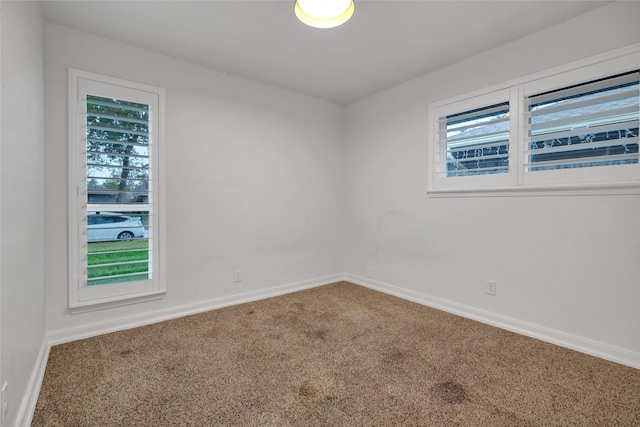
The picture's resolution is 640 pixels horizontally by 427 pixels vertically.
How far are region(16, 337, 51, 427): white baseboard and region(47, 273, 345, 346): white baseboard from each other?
252 millimetres

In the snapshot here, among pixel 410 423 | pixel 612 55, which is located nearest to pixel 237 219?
pixel 410 423

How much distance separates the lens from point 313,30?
2387 millimetres

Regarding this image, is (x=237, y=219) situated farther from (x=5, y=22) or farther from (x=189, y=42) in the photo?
(x=5, y=22)

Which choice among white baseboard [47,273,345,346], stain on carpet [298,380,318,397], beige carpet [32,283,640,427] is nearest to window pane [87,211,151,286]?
white baseboard [47,273,345,346]

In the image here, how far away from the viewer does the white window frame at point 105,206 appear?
2355 mm

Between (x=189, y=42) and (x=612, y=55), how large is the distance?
3.15 m

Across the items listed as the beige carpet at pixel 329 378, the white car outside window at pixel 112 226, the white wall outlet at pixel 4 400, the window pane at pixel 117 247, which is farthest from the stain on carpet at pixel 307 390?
the white car outside window at pixel 112 226

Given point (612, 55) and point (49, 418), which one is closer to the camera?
point (49, 418)

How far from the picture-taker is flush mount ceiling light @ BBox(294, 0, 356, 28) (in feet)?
5.87

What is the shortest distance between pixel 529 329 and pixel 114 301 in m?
3.42

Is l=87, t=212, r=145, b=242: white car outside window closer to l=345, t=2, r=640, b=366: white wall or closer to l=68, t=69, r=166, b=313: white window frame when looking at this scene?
l=68, t=69, r=166, b=313: white window frame

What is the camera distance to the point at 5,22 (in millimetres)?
1305

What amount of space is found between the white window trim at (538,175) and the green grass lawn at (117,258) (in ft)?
9.22

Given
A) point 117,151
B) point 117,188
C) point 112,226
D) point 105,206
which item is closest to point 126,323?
point 112,226
